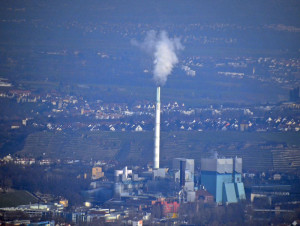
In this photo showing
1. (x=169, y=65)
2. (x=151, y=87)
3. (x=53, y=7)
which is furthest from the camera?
(x=53, y=7)

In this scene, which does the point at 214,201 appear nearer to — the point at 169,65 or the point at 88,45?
the point at 169,65

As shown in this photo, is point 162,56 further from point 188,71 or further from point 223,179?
point 188,71

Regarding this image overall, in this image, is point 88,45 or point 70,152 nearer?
point 70,152

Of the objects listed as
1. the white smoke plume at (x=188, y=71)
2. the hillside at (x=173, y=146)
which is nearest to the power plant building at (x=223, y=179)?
the hillside at (x=173, y=146)

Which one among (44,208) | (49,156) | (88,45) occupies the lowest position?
(44,208)

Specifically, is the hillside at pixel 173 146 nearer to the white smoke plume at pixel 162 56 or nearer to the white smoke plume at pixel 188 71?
the white smoke plume at pixel 162 56

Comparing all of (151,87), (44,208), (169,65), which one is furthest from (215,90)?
(44,208)

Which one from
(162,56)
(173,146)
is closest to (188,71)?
(162,56)

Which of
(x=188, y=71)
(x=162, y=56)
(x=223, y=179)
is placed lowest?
(x=223, y=179)
